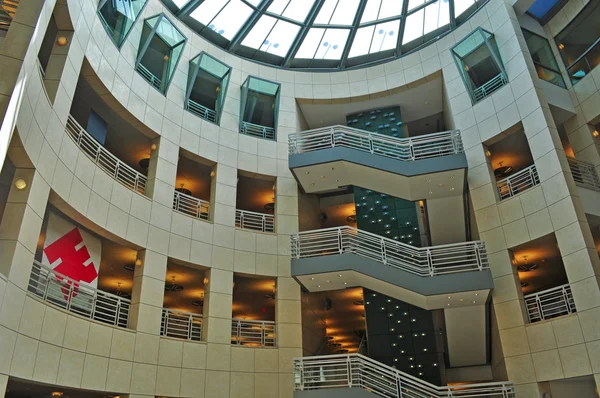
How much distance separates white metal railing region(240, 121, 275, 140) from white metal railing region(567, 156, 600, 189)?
12.7 meters

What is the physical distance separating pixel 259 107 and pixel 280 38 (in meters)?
3.52

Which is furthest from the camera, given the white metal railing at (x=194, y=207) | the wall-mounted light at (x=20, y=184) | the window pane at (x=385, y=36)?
the window pane at (x=385, y=36)

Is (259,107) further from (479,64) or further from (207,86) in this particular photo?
(479,64)

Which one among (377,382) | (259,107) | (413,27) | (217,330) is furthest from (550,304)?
(259,107)

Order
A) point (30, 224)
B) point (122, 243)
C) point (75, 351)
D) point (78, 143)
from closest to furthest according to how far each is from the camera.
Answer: point (30, 224) < point (75, 351) < point (78, 143) < point (122, 243)

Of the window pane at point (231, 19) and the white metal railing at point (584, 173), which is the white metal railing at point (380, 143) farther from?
the window pane at point (231, 19)

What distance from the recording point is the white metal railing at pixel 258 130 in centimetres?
2178

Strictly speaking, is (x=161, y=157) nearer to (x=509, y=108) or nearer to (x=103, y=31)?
(x=103, y=31)

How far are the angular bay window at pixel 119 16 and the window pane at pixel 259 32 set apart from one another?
5.63 m

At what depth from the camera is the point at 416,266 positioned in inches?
693

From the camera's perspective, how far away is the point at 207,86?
21031 millimetres

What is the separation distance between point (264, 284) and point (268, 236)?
3203mm

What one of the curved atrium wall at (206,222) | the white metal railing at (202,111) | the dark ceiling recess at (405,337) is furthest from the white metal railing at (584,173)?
the white metal railing at (202,111)

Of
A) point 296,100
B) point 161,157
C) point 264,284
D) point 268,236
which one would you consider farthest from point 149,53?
point 264,284
